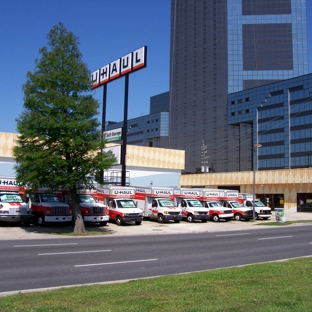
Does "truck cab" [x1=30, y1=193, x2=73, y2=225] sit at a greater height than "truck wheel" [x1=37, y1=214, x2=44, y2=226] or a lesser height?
greater

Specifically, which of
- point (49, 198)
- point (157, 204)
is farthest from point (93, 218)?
point (157, 204)

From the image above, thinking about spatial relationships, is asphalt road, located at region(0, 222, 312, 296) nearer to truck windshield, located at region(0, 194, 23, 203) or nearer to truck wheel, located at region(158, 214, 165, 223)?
truck windshield, located at region(0, 194, 23, 203)

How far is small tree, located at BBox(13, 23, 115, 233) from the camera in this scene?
2266cm

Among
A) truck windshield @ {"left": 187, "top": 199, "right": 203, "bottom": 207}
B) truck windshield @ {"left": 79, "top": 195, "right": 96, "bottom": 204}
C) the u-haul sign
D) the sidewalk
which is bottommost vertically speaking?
the sidewalk

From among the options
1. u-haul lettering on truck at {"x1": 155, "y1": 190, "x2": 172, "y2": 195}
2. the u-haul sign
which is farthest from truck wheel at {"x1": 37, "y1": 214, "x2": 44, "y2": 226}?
the u-haul sign

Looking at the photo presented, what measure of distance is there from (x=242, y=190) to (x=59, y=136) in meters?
39.8

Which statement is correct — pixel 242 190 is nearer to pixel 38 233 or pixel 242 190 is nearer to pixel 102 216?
pixel 102 216

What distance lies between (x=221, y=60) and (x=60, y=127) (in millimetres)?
95855

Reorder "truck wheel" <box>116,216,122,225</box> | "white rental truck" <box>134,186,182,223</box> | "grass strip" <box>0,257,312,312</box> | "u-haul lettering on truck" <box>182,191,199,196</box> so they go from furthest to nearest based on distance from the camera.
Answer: "u-haul lettering on truck" <box>182,191,199,196</box>
"white rental truck" <box>134,186,182,223</box>
"truck wheel" <box>116,216,122,225</box>
"grass strip" <box>0,257,312,312</box>

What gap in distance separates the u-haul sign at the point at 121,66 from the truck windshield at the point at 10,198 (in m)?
11.0

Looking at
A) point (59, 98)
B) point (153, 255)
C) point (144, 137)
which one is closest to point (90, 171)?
point (59, 98)

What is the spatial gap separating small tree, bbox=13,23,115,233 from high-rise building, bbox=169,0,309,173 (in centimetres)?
8429

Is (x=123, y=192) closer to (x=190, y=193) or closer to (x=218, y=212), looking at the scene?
(x=190, y=193)

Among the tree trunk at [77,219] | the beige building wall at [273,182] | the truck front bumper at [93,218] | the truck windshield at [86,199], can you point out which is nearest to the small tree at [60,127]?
the tree trunk at [77,219]
